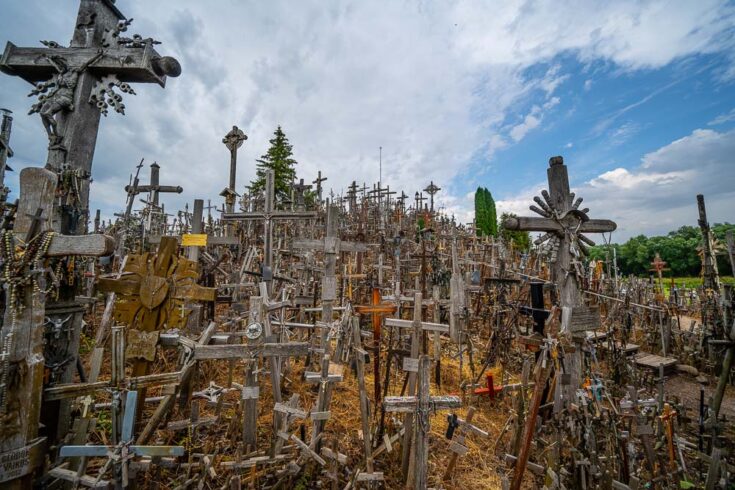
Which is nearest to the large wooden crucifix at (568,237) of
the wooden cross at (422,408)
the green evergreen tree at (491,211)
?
the wooden cross at (422,408)

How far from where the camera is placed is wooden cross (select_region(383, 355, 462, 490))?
360 centimetres

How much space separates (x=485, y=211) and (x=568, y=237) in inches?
1814

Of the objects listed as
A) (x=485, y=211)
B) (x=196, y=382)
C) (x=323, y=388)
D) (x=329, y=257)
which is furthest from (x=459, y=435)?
(x=485, y=211)

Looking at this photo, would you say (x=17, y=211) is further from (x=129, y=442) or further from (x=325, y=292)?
(x=325, y=292)

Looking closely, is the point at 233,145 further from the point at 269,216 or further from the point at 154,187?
the point at 269,216

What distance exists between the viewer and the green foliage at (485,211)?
45878 millimetres

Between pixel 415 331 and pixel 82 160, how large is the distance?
16.7 feet

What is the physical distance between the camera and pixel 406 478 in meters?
4.57

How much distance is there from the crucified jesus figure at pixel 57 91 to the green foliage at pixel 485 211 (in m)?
45.1

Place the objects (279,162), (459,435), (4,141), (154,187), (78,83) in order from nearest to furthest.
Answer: (78,83) → (459,435) → (4,141) → (154,187) → (279,162)

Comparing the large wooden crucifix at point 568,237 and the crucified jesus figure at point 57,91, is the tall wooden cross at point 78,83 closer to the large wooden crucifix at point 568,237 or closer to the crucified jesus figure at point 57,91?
the crucified jesus figure at point 57,91

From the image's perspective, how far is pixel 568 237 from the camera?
4488mm

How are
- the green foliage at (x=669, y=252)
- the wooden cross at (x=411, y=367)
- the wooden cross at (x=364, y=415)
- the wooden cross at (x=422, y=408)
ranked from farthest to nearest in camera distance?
1. the green foliage at (x=669, y=252)
2. the wooden cross at (x=411, y=367)
3. the wooden cross at (x=364, y=415)
4. the wooden cross at (x=422, y=408)

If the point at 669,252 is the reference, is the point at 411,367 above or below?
below
